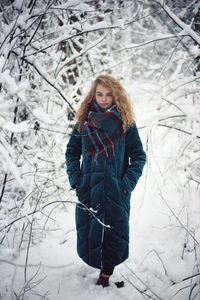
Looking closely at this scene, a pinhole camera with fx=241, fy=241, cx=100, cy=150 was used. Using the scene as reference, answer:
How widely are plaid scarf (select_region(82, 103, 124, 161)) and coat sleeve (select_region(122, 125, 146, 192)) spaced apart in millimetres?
108

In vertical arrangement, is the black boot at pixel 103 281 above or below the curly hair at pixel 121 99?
below

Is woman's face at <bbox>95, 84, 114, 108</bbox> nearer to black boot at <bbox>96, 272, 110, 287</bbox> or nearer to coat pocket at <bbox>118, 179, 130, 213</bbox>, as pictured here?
coat pocket at <bbox>118, 179, 130, 213</bbox>

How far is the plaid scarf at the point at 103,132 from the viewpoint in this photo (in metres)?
2.08

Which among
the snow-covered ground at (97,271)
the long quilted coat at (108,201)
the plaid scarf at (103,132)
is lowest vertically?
the snow-covered ground at (97,271)

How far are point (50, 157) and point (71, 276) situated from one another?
1.61 metres

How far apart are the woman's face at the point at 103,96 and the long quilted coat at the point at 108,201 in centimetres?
32

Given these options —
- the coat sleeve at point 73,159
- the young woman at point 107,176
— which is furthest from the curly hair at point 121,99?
the coat sleeve at point 73,159

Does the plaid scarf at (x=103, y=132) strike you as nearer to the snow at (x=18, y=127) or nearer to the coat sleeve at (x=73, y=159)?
the coat sleeve at (x=73, y=159)

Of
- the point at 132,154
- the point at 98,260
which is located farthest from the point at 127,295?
the point at 132,154

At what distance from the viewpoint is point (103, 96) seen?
2.17 m

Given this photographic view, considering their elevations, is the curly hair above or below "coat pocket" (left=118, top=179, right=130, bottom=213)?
above

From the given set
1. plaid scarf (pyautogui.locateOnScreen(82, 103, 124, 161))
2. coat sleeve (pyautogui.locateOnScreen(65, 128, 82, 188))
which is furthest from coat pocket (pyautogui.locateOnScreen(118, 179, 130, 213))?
coat sleeve (pyautogui.locateOnScreen(65, 128, 82, 188))

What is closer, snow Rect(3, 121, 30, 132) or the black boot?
snow Rect(3, 121, 30, 132)

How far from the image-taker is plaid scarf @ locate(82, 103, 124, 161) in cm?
208
